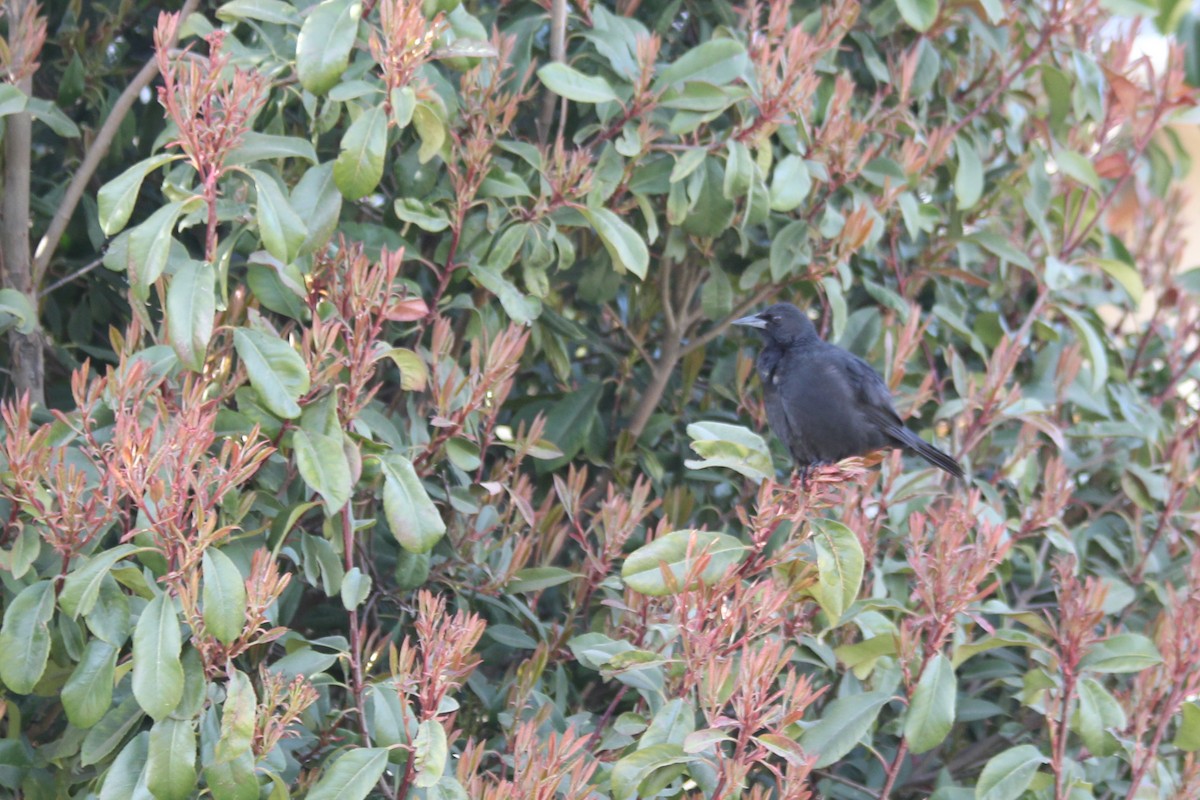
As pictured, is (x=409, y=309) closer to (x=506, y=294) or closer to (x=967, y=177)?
(x=506, y=294)

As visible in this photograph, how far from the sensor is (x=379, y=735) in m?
2.46

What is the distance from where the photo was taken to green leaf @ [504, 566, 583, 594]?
3.03 metres

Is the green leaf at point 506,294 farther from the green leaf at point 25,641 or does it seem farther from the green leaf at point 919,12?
the green leaf at point 919,12

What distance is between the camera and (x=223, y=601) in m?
2.24

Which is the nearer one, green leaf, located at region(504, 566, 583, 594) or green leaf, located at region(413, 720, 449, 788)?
green leaf, located at region(413, 720, 449, 788)

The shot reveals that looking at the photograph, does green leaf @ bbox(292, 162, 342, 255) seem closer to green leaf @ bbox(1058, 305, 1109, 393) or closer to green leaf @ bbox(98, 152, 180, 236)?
green leaf @ bbox(98, 152, 180, 236)

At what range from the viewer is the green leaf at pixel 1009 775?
295 cm

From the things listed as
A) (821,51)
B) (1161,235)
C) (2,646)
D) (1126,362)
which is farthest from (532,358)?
(1161,235)

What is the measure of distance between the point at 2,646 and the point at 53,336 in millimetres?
1369

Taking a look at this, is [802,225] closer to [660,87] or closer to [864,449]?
[660,87]

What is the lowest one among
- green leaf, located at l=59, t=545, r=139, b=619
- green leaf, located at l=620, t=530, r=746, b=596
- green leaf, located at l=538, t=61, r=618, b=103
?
green leaf, located at l=620, t=530, r=746, b=596

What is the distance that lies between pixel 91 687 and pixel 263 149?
1.09 meters

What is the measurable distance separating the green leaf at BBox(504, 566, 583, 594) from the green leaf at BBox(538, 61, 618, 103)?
110 centimetres

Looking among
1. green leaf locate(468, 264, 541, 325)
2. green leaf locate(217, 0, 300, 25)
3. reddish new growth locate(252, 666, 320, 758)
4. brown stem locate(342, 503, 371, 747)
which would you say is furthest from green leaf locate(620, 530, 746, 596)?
green leaf locate(217, 0, 300, 25)
